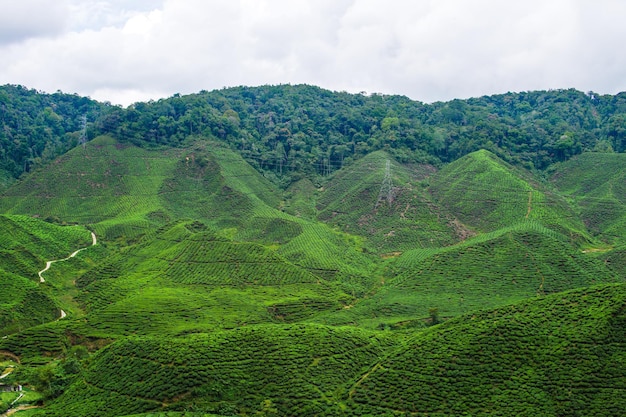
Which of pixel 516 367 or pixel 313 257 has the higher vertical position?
pixel 313 257

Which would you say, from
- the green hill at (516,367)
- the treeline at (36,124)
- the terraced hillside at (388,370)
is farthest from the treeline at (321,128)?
the terraced hillside at (388,370)

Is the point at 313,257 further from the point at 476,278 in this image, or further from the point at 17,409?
the point at 17,409

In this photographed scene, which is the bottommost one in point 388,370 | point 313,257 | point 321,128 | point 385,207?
point 388,370

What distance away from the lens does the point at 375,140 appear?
132 meters

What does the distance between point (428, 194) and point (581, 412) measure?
7330cm

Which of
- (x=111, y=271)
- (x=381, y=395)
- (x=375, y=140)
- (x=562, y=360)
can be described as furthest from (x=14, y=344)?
(x=375, y=140)

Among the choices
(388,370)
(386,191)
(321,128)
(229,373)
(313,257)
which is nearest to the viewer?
(229,373)

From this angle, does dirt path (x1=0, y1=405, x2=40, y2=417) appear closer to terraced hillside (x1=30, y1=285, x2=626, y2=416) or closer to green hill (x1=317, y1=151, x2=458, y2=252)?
terraced hillside (x1=30, y1=285, x2=626, y2=416)

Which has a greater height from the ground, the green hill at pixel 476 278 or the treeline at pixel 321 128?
the treeline at pixel 321 128

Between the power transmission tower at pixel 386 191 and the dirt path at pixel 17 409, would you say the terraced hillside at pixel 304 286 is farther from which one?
the dirt path at pixel 17 409

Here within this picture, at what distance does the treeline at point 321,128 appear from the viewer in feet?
417

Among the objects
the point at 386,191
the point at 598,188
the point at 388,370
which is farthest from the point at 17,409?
the point at 598,188

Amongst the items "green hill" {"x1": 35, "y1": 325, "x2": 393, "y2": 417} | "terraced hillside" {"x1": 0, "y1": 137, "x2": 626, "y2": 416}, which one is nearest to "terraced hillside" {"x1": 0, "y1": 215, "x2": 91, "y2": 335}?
"terraced hillside" {"x1": 0, "y1": 137, "x2": 626, "y2": 416}

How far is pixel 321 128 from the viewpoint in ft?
487
